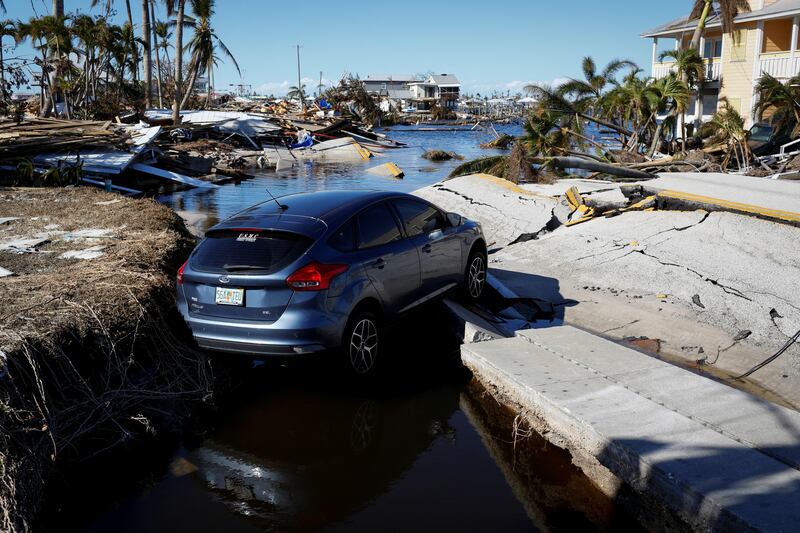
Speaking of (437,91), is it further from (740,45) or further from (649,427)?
(649,427)

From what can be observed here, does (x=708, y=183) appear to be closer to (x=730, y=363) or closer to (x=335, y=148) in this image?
(x=730, y=363)

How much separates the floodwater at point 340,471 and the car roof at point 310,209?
146 cm

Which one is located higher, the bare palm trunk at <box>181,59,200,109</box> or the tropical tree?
the bare palm trunk at <box>181,59,200,109</box>

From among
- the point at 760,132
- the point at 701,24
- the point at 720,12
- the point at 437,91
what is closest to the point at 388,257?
the point at 760,132

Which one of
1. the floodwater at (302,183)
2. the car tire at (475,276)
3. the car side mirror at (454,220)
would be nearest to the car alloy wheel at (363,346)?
the car side mirror at (454,220)

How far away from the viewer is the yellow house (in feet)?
94.5

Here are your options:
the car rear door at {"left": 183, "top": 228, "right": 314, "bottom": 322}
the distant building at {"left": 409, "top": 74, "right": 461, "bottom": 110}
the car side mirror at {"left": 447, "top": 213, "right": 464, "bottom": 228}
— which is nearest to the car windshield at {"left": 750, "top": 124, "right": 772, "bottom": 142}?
the car side mirror at {"left": 447, "top": 213, "right": 464, "bottom": 228}

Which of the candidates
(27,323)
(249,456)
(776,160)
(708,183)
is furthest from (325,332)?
(776,160)

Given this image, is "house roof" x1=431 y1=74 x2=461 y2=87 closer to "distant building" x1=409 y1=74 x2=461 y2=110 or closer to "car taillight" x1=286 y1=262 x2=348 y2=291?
"distant building" x1=409 y1=74 x2=461 y2=110

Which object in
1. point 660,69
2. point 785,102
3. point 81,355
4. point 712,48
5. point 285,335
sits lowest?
point 81,355

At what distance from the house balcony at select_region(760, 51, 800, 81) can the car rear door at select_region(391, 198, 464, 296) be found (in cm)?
2443

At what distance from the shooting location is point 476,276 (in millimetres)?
9023

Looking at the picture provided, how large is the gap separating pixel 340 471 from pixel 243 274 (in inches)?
73.7

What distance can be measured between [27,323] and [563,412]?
14.4 feet
